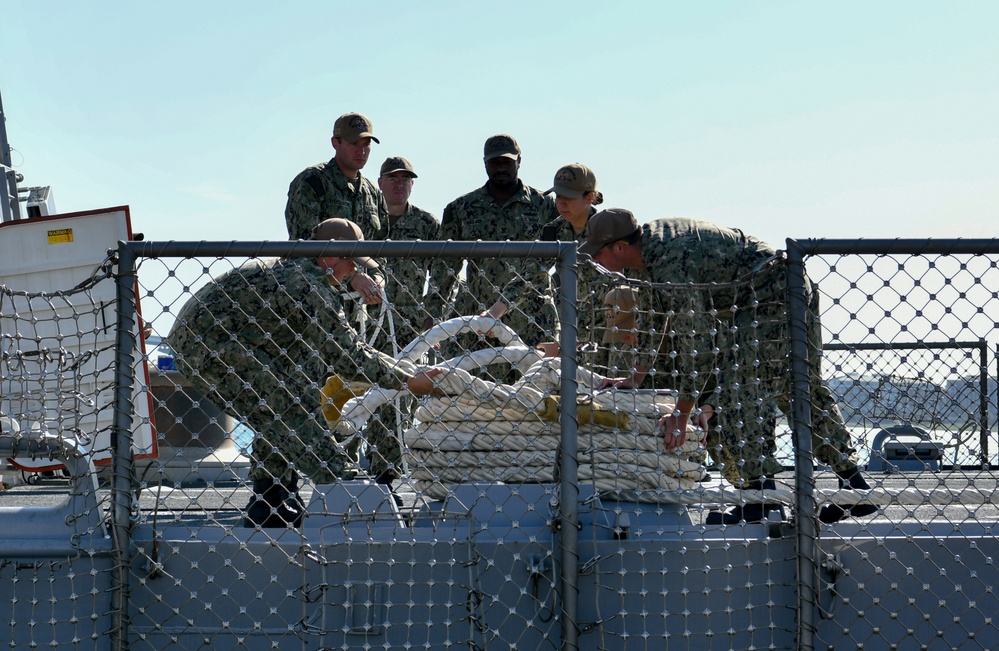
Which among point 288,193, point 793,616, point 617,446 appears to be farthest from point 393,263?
point 793,616

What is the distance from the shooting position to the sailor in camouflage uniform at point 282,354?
12.1 ft

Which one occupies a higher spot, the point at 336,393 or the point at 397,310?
the point at 397,310

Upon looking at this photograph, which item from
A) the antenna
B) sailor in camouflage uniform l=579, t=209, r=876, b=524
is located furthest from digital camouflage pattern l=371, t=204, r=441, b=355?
the antenna

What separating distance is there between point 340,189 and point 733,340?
262cm

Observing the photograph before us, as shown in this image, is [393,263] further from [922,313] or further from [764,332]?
[922,313]

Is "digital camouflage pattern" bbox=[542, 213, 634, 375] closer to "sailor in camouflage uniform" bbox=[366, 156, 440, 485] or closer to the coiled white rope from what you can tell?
the coiled white rope

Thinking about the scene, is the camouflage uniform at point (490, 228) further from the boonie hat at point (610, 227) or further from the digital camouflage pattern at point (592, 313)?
the boonie hat at point (610, 227)

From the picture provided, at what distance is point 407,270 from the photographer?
18.5 ft

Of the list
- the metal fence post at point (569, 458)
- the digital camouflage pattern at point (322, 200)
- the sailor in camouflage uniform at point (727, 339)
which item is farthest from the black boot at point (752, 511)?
the digital camouflage pattern at point (322, 200)

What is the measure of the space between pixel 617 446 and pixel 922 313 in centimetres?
94

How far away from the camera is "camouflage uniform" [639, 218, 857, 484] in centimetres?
355

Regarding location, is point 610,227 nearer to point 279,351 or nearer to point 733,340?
point 733,340

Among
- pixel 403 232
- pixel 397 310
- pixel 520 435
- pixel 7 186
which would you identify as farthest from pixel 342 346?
pixel 7 186

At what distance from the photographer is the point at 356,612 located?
3201 mm
